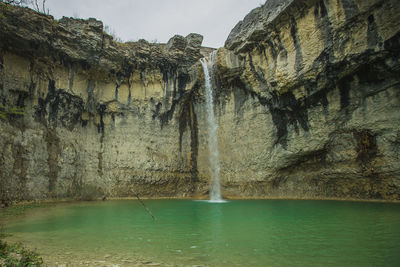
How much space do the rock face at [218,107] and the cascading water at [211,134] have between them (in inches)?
19.1

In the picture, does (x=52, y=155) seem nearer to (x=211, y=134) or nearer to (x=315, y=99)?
(x=211, y=134)

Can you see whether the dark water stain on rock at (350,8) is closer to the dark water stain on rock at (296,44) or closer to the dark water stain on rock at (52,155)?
the dark water stain on rock at (296,44)

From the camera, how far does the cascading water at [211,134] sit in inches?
740

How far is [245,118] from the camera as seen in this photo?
1788 cm

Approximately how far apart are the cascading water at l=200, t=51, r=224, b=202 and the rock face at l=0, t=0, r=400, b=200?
0.49 meters

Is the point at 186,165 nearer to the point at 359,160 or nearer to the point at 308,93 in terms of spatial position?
the point at 308,93

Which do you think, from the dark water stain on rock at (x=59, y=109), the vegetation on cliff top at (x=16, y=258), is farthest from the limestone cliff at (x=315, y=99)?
the vegetation on cliff top at (x=16, y=258)

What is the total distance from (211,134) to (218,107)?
7.26 feet

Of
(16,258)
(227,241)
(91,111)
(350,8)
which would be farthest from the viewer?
(91,111)

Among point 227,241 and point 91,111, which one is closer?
point 227,241

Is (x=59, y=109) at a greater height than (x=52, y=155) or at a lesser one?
greater

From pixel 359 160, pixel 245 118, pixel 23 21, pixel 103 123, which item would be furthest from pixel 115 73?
pixel 359 160

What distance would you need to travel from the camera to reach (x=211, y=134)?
19891mm

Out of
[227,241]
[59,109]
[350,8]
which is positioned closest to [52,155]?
[59,109]
